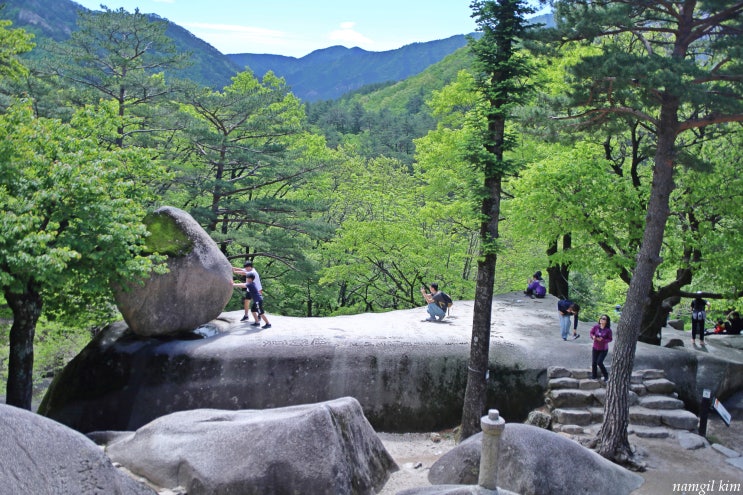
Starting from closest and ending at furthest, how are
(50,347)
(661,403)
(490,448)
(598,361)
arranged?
(490,448), (661,403), (598,361), (50,347)

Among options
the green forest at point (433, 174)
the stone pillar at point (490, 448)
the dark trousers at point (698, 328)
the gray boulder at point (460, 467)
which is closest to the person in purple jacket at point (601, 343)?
the green forest at point (433, 174)

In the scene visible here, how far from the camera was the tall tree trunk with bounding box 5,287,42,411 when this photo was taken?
41.3 ft

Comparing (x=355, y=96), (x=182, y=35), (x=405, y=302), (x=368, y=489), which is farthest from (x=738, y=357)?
(x=182, y=35)

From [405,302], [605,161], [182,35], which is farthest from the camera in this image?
[182,35]

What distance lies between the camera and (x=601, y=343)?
47.4 ft

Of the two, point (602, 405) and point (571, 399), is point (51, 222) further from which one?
point (602, 405)

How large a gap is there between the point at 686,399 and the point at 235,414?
12.2 meters

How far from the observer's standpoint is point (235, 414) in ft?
35.7

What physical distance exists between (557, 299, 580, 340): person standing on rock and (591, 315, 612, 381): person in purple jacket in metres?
1.54

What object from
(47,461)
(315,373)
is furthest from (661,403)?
(47,461)

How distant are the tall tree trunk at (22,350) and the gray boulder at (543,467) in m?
9.16

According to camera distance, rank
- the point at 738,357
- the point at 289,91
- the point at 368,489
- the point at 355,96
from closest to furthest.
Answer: the point at 368,489, the point at 738,357, the point at 289,91, the point at 355,96

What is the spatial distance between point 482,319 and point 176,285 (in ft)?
25.7

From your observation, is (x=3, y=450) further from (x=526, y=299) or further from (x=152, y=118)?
(x=152, y=118)
